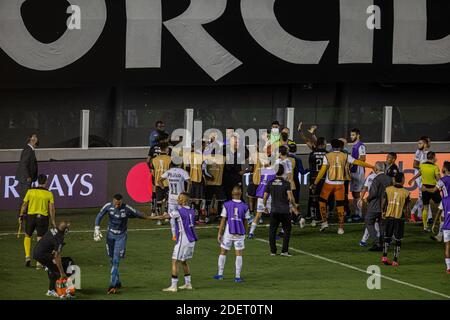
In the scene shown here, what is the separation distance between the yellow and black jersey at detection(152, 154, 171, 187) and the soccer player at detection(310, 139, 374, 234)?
353 centimetres

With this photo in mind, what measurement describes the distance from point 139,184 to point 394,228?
9.14 metres

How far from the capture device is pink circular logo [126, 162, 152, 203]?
3123 cm

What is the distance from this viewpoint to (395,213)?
953 inches

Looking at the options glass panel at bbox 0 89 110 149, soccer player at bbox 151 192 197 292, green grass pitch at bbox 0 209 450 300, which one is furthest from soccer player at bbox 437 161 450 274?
glass panel at bbox 0 89 110 149

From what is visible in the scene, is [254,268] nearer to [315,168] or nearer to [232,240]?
[232,240]

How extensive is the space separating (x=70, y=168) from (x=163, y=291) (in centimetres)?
998

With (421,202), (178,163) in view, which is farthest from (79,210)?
(421,202)

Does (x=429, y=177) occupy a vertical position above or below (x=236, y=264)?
above

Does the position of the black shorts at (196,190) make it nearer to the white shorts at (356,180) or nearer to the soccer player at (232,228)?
the white shorts at (356,180)

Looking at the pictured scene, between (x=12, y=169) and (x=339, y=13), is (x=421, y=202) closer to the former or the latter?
(x=339, y=13)

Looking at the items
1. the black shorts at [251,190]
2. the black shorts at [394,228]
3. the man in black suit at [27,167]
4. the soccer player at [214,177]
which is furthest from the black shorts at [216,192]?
the black shorts at [394,228]

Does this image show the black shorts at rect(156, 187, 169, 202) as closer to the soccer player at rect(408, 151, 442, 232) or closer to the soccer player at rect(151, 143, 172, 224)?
the soccer player at rect(151, 143, 172, 224)

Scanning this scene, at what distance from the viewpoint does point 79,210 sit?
30625mm

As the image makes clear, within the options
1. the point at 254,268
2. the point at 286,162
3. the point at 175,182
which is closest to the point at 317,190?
the point at 286,162
